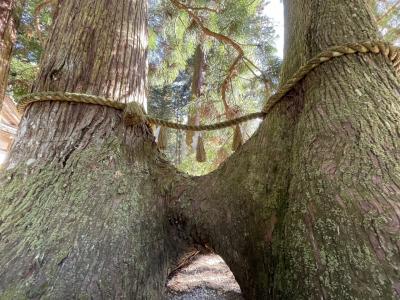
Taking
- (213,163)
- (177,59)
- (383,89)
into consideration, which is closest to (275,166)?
(383,89)

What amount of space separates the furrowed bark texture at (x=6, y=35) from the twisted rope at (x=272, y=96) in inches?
35.5

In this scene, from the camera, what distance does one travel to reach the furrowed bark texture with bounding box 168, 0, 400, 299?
60 cm

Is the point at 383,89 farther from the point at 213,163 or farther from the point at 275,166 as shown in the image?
the point at 213,163

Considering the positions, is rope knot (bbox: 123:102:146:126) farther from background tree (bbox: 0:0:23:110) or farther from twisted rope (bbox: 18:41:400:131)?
background tree (bbox: 0:0:23:110)

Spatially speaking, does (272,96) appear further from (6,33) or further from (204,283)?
(6,33)

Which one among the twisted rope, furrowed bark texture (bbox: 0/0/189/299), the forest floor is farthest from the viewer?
the forest floor

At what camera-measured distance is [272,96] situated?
106cm

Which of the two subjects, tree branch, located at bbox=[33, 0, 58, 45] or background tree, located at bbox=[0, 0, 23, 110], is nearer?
background tree, located at bbox=[0, 0, 23, 110]

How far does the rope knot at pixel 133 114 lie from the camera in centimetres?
116

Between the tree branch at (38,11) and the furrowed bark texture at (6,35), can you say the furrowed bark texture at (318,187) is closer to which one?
the furrowed bark texture at (6,35)

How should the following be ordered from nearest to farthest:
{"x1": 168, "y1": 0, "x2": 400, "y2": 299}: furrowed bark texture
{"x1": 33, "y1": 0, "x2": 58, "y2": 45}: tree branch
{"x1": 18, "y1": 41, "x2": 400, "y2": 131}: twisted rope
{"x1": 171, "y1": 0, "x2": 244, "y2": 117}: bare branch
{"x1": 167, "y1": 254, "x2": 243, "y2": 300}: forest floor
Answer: {"x1": 168, "y1": 0, "x2": 400, "y2": 299}: furrowed bark texture → {"x1": 18, "y1": 41, "x2": 400, "y2": 131}: twisted rope → {"x1": 167, "y1": 254, "x2": 243, "y2": 300}: forest floor → {"x1": 33, "y1": 0, "x2": 58, "y2": 45}: tree branch → {"x1": 171, "y1": 0, "x2": 244, "y2": 117}: bare branch

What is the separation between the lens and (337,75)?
94 cm

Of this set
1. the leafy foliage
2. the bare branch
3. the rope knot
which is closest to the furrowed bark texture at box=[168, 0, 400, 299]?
the rope knot

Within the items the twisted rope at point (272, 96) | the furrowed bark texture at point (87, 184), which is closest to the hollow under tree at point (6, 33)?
the furrowed bark texture at point (87, 184)
